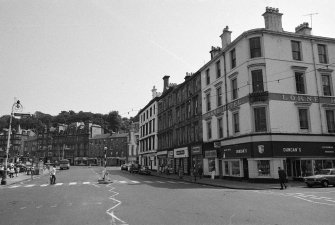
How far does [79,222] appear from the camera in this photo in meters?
9.12

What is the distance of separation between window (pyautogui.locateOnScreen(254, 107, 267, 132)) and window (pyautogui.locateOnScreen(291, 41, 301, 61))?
694 cm

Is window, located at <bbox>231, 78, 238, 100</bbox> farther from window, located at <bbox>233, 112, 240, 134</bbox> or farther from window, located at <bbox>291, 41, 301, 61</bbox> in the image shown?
window, located at <bbox>291, 41, 301, 61</bbox>

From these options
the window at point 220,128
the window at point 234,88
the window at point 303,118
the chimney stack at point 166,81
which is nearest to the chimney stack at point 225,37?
the window at point 234,88

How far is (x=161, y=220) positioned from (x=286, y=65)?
2391cm

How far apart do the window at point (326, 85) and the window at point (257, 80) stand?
7.29 metres

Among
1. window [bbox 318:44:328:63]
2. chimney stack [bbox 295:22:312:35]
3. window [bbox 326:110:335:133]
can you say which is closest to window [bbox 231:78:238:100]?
window [bbox 318:44:328:63]

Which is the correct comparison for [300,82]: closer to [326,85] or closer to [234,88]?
[326,85]

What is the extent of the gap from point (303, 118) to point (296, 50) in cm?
705

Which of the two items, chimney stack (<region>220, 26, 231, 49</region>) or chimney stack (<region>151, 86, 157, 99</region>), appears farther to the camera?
chimney stack (<region>151, 86, 157, 99</region>)

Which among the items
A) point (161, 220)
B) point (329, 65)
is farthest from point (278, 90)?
point (161, 220)

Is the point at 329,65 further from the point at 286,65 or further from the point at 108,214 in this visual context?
the point at 108,214

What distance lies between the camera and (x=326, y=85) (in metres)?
29.9

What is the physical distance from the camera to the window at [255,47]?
28.2 metres

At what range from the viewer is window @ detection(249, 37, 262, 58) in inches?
1109
